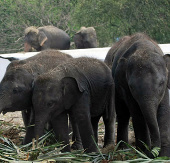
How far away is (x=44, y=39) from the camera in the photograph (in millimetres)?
21016

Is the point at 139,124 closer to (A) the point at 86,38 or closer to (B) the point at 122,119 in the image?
(B) the point at 122,119

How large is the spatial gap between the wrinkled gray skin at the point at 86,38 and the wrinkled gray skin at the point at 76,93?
13772mm

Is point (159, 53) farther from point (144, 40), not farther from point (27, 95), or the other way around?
point (27, 95)

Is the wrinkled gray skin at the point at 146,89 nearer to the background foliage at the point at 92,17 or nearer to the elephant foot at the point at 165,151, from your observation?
the elephant foot at the point at 165,151

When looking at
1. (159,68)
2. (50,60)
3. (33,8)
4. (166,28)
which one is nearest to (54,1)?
(33,8)

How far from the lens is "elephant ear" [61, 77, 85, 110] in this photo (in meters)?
6.27

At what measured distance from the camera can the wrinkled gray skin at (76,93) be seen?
20.0 feet

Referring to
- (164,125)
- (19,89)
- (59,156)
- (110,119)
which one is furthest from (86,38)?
(59,156)

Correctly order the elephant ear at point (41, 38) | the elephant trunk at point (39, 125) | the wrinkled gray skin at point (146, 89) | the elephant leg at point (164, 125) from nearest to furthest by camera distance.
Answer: the wrinkled gray skin at point (146, 89) → the elephant leg at point (164, 125) → the elephant trunk at point (39, 125) → the elephant ear at point (41, 38)

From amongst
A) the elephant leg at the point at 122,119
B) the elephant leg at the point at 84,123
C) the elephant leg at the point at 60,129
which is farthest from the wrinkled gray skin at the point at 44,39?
the elephant leg at the point at 84,123

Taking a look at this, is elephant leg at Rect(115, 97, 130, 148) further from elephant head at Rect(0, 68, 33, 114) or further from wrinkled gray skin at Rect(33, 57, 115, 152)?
elephant head at Rect(0, 68, 33, 114)

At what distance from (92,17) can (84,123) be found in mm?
15165

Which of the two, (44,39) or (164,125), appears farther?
(44,39)

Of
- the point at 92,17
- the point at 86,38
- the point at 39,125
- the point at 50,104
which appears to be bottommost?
the point at 39,125
